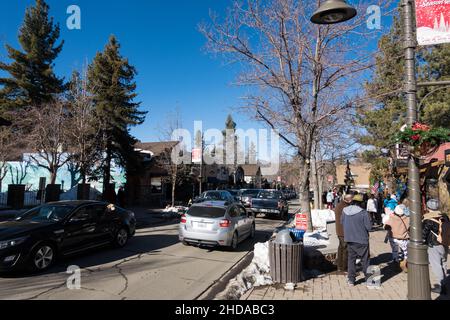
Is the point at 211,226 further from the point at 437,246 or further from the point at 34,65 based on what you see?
the point at 34,65

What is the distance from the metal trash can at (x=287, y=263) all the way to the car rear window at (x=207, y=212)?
136 inches

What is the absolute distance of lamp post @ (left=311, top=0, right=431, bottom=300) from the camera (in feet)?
15.4

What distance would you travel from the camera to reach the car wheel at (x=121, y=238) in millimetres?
9336

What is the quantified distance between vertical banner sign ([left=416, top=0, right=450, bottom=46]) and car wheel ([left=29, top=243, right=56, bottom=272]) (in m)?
8.41

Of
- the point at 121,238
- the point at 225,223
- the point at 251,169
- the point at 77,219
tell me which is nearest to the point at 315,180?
the point at 225,223

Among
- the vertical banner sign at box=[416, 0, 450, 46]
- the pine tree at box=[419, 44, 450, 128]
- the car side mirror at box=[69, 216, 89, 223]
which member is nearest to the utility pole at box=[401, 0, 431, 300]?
the vertical banner sign at box=[416, 0, 450, 46]

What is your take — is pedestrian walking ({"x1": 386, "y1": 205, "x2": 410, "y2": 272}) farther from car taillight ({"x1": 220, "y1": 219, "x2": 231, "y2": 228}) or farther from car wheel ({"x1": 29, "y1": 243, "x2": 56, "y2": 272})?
car wheel ({"x1": 29, "y1": 243, "x2": 56, "y2": 272})

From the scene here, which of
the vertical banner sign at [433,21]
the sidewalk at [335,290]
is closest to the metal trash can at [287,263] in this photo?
the sidewalk at [335,290]

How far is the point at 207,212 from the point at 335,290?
4.68 m

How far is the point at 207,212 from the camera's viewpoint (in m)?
9.67

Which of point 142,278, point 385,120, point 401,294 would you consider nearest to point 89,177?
point 142,278

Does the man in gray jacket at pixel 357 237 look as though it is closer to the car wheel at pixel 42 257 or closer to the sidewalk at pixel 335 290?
the sidewalk at pixel 335 290
